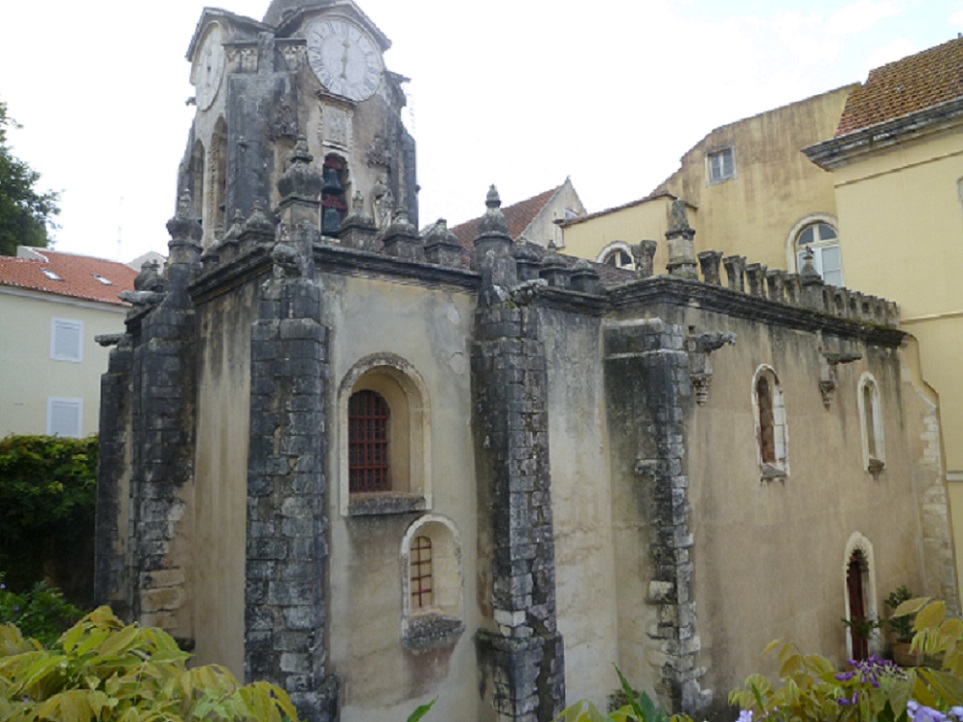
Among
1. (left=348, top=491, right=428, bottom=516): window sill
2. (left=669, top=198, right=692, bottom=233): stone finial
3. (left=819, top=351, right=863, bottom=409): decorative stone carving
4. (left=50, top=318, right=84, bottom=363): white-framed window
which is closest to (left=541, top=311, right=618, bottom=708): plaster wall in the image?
(left=669, top=198, right=692, bottom=233): stone finial

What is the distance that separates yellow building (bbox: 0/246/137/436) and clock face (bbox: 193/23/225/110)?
9891 mm

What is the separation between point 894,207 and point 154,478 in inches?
646

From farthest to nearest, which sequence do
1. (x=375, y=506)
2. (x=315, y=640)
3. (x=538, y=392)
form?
(x=538, y=392) → (x=375, y=506) → (x=315, y=640)

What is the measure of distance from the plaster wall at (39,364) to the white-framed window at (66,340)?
0.08 m

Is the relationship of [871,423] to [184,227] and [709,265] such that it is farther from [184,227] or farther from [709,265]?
[184,227]

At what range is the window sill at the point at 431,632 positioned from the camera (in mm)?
9500

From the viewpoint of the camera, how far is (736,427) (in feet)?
41.3

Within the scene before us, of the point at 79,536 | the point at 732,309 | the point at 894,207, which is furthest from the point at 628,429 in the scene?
the point at 79,536

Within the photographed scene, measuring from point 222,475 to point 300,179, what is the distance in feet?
13.4

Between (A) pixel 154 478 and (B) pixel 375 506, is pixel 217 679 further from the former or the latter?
(A) pixel 154 478

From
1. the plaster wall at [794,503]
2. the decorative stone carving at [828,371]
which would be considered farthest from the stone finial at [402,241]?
the decorative stone carving at [828,371]

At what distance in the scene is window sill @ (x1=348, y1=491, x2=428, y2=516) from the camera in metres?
9.20

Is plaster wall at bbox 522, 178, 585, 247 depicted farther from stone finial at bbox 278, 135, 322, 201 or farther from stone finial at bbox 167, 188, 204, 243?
stone finial at bbox 278, 135, 322, 201

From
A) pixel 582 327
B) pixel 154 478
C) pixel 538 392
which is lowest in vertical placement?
pixel 154 478
